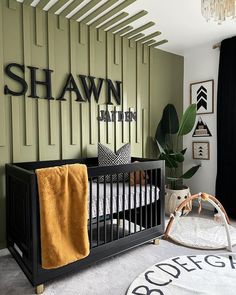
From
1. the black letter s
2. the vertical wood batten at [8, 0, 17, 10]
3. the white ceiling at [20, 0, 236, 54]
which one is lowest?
the black letter s

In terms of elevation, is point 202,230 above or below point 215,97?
below

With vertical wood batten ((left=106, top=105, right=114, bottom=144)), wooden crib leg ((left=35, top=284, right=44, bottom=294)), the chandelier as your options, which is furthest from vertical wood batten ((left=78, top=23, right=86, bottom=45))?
wooden crib leg ((left=35, top=284, right=44, bottom=294))

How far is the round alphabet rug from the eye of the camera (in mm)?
1642

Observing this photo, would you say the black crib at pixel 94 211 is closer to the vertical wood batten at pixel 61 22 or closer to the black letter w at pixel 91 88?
the black letter w at pixel 91 88

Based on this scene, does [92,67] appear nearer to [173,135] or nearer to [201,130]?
[173,135]

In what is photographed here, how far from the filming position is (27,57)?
2307 mm

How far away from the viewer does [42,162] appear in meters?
2.37

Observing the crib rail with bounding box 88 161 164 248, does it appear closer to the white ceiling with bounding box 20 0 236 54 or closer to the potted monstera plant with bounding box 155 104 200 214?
the potted monstera plant with bounding box 155 104 200 214

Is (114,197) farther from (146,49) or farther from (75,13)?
(146,49)

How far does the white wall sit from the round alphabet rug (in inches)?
59.0

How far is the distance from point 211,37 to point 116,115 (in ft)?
5.33

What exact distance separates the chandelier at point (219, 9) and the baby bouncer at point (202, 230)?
1514mm

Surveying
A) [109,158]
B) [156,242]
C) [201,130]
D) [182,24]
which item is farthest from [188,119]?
[156,242]

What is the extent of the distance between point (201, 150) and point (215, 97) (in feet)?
2.54
